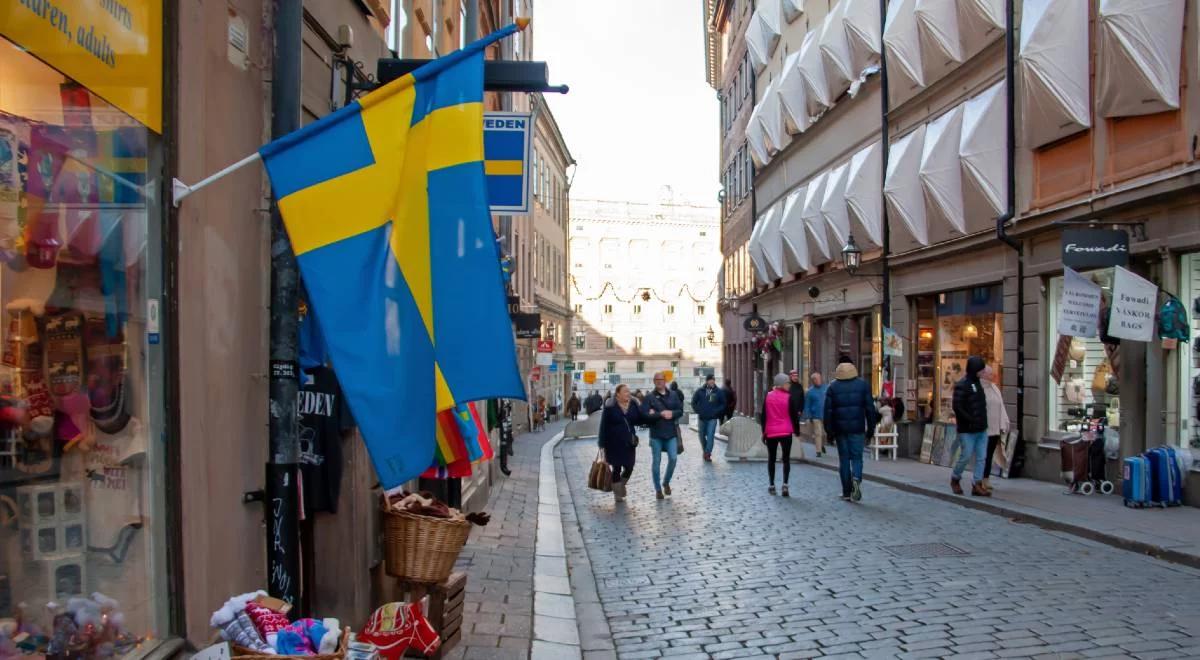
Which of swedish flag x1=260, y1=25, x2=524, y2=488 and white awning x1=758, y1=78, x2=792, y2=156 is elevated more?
white awning x1=758, y1=78, x2=792, y2=156

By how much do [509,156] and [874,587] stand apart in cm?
476

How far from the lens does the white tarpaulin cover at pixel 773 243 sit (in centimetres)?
3095

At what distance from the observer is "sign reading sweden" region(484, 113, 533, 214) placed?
8.88 meters

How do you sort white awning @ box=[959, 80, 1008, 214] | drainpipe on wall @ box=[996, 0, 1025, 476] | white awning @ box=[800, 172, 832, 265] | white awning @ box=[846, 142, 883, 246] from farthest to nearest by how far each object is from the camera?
white awning @ box=[800, 172, 832, 265] < white awning @ box=[846, 142, 883, 246] < white awning @ box=[959, 80, 1008, 214] < drainpipe on wall @ box=[996, 0, 1025, 476]

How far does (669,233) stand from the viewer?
3339 inches

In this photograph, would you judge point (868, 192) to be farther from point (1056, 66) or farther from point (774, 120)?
point (774, 120)

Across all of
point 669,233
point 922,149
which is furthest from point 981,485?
point 669,233

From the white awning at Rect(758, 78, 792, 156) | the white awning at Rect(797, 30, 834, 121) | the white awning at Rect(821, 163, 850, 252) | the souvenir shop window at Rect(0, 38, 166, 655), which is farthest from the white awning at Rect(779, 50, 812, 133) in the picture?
the souvenir shop window at Rect(0, 38, 166, 655)

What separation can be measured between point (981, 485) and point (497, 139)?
7763 mm

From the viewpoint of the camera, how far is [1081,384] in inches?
575

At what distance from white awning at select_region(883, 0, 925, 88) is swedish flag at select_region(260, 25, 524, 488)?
676 inches

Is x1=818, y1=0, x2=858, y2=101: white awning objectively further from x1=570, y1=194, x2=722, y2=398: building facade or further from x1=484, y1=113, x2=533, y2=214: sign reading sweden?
x1=570, y1=194, x2=722, y2=398: building facade

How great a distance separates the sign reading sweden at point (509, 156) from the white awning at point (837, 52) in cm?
1646

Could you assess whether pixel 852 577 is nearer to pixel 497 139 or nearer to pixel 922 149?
pixel 497 139
